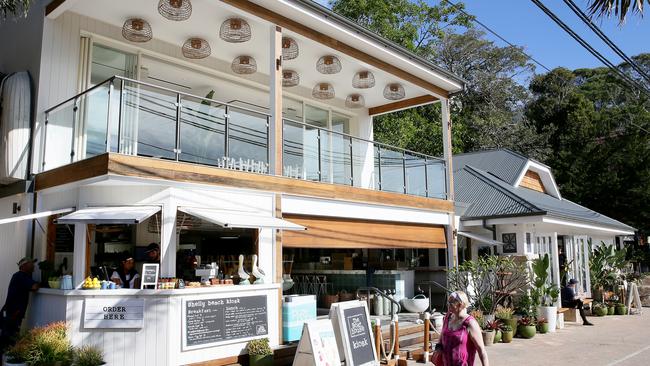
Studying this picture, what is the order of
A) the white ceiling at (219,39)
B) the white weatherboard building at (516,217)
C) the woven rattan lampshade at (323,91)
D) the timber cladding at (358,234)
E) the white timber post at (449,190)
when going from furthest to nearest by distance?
the white weatherboard building at (516,217) < the white timber post at (449,190) < the woven rattan lampshade at (323,91) < the timber cladding at (358,234) < the white ceiling at (219,39)

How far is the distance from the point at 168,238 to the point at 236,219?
1.07m

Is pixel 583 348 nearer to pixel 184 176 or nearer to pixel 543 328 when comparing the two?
pixel 543 328

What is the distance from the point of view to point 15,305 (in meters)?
8.81

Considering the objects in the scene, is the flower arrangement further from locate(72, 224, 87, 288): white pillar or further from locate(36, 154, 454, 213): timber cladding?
locate(72, 224, 87, 288): white pillar

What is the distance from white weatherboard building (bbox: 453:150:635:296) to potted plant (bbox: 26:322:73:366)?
11.3 meters

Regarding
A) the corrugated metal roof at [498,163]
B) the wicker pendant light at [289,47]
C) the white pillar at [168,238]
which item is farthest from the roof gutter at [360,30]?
the corrugated metal roof at [498,163]

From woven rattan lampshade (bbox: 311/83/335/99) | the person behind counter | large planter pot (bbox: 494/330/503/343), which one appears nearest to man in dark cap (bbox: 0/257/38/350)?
the person behind counter

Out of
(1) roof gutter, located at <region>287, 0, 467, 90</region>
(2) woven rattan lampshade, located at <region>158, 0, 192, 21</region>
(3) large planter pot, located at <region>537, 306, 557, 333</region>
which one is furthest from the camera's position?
(3) large planter pot, located at <region>537, 306, 557, 333</region>

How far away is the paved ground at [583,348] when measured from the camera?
399 inches

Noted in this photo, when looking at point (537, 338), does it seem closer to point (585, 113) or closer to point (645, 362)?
point (645, 362)

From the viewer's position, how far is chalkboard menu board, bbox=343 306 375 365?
847cm

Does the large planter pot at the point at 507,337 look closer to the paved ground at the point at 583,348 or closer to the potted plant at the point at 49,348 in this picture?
the paved ground at the point at 583,348

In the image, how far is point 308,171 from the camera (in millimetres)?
11570

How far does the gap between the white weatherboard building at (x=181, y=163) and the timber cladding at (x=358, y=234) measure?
0.05 metres
